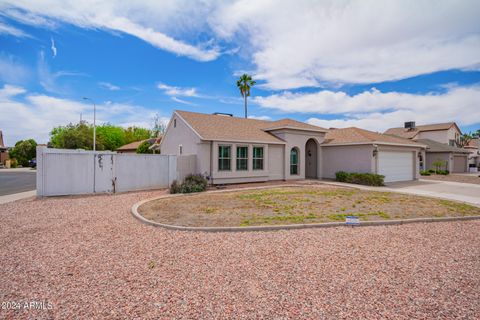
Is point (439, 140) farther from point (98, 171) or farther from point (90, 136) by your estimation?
point (90, 136)

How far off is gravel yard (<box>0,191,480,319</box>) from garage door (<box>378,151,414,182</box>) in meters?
12.7

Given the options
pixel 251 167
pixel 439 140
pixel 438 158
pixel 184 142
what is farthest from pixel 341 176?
pixel 439 140

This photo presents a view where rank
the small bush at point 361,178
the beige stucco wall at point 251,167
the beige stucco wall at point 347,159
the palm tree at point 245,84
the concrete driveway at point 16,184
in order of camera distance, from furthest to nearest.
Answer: the palm tree at point 245,84 < the beige stucco wall at point 347,159 < the small bush at point 361,178 < the beige stucco wall at point 251,167 < the concrete driveway at point 16,184

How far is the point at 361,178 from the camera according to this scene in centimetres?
1756

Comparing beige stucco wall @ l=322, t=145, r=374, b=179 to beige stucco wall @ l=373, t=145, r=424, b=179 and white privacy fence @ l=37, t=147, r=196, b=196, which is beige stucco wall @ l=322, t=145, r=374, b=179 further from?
white privacy fence @ l=37, t=147, r=196, b=196

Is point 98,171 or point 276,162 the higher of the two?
point 276,162

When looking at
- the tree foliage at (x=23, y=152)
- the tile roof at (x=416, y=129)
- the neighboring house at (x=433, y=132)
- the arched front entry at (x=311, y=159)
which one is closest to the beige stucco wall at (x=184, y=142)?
the arched front entry at (x=311, y=159)

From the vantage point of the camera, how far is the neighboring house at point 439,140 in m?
30.4

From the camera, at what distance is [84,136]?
41.1 meters

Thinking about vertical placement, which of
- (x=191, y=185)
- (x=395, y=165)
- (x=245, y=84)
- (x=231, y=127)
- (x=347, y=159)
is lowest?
(x=191, y=185)

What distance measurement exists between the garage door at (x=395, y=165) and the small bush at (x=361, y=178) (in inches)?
67.2

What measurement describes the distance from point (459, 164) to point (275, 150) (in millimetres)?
31435

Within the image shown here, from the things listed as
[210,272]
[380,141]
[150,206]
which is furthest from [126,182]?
[380,141]

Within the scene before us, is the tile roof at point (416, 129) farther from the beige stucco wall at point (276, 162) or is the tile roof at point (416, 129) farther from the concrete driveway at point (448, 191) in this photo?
the beige stucco wall at point (276, 162)
